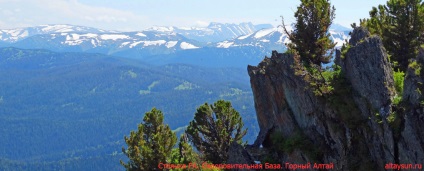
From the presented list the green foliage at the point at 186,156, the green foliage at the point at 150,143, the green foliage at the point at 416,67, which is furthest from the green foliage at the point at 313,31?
the green foliage at the point at 150,143

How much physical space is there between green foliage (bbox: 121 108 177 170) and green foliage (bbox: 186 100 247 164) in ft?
8.94

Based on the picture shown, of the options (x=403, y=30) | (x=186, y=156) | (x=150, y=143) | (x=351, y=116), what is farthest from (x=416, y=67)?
(x=150, y=143)

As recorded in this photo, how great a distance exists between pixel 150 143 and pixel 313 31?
18.6m

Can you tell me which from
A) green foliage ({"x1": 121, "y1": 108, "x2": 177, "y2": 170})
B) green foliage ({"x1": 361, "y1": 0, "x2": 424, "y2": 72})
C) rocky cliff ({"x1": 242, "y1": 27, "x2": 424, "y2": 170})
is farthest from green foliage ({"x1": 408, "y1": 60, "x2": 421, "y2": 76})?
green foliage ({"x1": 121, "y1": 108, "x2": 177, "y2": 170})

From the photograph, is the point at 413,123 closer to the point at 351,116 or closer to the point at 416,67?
the point at 416,67

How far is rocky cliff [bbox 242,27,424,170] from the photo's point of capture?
22.6 meters

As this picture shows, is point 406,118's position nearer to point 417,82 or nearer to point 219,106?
point 417,82

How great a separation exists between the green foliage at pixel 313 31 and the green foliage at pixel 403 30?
320cm

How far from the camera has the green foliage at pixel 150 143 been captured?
39.3 metres

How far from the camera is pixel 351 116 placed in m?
25.9

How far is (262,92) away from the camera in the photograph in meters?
36.3

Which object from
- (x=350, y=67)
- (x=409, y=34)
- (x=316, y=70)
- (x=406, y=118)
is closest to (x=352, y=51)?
(x=350, y=67)

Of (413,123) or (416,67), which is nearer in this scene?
(413,123)

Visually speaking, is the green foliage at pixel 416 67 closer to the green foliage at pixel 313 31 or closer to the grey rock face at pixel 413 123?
the grey rock face at pixel 413 123
